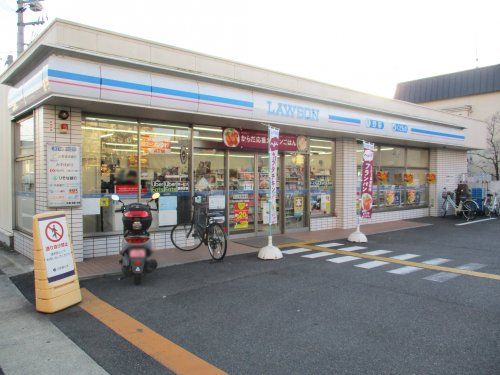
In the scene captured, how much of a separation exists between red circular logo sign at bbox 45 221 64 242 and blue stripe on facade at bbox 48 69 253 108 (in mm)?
2602

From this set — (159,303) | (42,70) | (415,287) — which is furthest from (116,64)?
(415,287)

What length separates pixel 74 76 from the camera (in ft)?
21.6

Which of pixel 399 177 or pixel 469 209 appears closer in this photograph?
pixel 399 177

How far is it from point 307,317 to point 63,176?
5134 mm

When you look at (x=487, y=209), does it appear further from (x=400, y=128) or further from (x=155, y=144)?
(x=155, y=144)

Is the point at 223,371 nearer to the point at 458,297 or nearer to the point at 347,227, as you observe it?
the point at 458,297

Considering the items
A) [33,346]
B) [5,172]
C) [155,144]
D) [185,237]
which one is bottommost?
[33,346]

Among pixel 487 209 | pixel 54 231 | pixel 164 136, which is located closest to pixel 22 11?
pixel 164 136

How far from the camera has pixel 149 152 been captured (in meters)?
8.80

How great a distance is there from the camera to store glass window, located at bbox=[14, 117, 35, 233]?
8414 millimetres

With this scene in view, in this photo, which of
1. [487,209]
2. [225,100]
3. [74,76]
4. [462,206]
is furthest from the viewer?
[487,209]

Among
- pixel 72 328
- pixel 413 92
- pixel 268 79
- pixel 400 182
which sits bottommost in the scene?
pixel 72 328

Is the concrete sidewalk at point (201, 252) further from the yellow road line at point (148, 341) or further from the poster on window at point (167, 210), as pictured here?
the yellow road line at point (148, 341)

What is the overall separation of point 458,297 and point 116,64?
22.3ft
